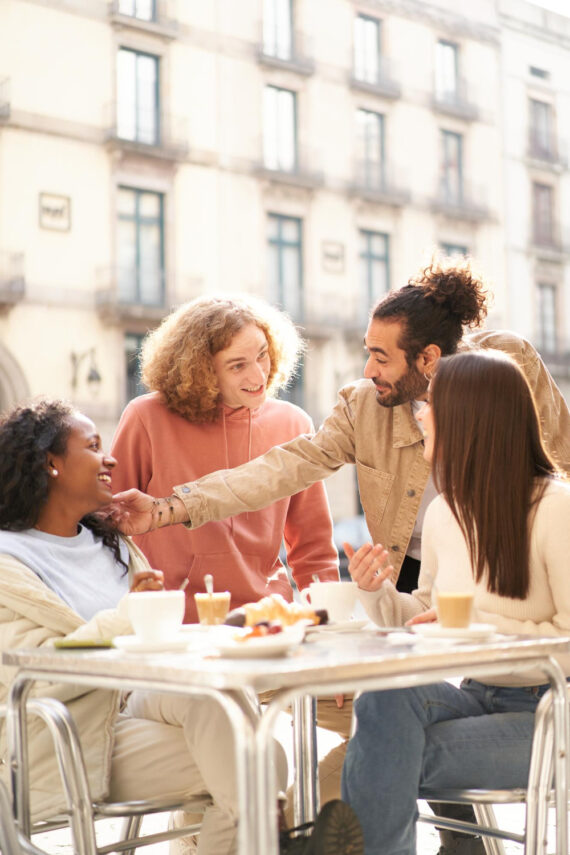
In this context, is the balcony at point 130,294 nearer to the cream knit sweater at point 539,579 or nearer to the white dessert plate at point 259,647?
the cream knit sweater at point 539,579

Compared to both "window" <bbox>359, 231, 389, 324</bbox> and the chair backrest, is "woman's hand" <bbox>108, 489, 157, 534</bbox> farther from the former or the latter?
"window" <bbox>359, 231, 389, 324</bbox>

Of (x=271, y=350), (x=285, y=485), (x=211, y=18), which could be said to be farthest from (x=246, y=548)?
(x=211, y=18)

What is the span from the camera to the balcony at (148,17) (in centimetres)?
1508

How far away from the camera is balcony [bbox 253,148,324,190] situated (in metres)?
16.3

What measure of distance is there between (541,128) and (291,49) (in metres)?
5.52

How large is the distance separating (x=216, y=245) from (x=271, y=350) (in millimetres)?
12835

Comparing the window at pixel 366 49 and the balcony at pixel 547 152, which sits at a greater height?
the window at pixel 366 49

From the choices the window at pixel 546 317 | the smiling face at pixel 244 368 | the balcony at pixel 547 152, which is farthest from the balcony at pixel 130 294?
the smiling face at pixel 244 368

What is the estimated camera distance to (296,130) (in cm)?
1706

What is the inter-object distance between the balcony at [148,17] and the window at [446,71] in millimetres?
5075

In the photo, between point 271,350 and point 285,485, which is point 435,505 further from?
point 271,350

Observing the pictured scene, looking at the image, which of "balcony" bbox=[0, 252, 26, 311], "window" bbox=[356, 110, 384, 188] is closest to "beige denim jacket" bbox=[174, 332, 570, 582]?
"balcony" bbox=[0, 252, 26, 311]

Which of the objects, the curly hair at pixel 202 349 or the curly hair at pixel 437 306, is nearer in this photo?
the curly hair at pixel 437 306

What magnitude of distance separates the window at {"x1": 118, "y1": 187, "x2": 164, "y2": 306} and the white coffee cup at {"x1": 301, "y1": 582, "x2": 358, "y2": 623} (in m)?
12.9
